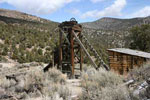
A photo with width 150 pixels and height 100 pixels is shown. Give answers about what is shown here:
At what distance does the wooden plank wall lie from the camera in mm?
12855

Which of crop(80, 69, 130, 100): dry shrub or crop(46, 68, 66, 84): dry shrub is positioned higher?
crop(80, 69, 130, 100): dry shrub

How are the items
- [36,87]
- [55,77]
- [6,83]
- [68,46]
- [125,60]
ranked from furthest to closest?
[68,46], [125,60], [55,77], [6,83], [36,87]

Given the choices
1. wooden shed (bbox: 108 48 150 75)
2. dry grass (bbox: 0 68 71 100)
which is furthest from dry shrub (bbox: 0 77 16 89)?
wooden shed (bbox: 108 48 150 75)

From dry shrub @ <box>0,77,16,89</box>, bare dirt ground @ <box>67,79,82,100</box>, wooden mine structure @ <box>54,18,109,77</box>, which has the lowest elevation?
bare dirt ground @ <box>67,79,82,100</box>

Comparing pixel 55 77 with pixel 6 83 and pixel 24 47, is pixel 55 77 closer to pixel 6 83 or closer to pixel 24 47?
pixel 6 83

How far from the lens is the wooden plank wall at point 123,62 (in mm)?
12855

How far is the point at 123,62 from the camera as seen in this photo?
43.5ft

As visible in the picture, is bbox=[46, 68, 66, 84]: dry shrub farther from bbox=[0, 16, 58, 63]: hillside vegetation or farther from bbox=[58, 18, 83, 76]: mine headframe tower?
bbox=[0, 16, 58, 63]: hillside vegetation

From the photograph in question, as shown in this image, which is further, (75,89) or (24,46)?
(24,46)

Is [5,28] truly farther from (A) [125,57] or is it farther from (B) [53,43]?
(A) [125,57]

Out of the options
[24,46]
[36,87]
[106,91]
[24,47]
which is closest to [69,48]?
[36,87]

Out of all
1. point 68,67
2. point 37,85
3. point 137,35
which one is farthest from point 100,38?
point 37,85

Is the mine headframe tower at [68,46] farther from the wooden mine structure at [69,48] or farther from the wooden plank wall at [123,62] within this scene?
the wooden plank wall at [123,62]

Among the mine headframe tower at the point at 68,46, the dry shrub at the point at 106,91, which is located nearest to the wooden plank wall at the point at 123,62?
the mine headframe tower at the point at 68,46
